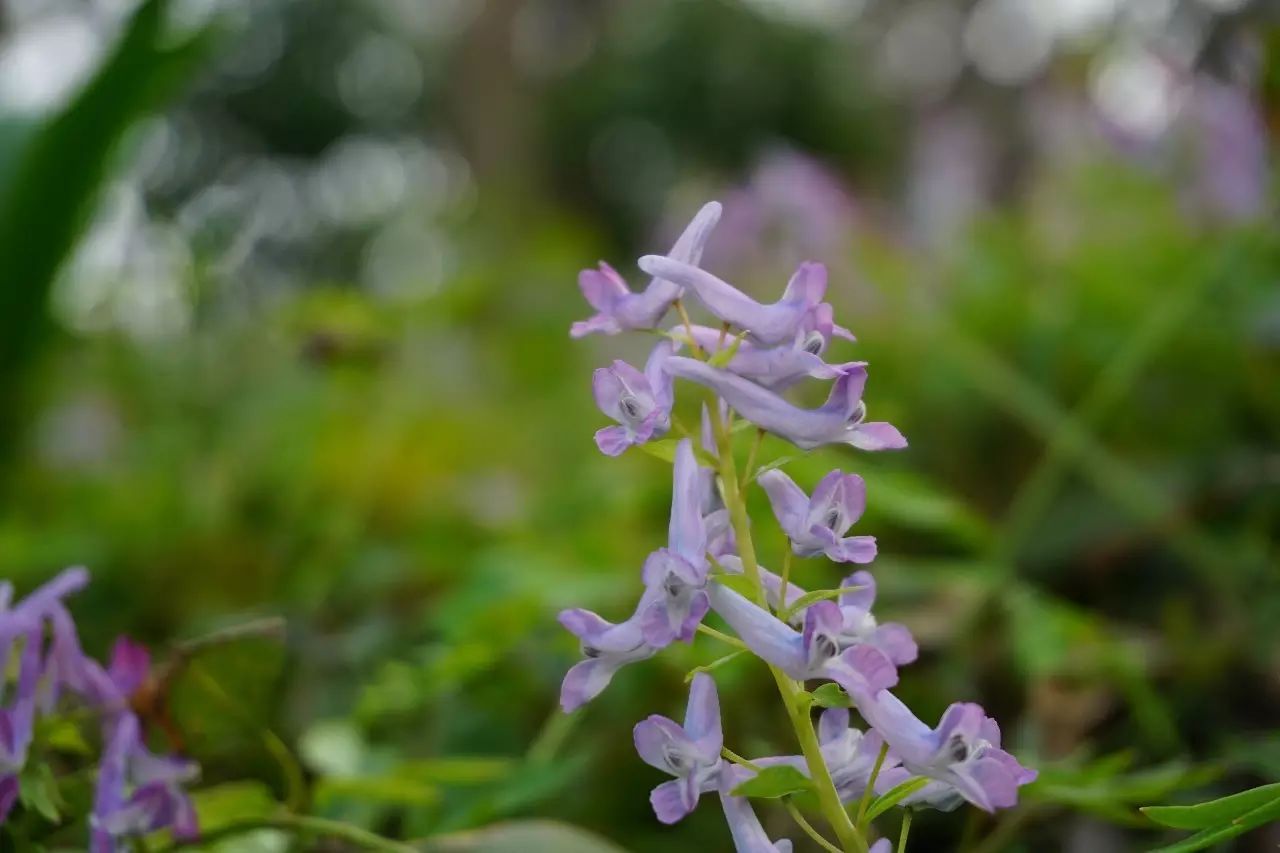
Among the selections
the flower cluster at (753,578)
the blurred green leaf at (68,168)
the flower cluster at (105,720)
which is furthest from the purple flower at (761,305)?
the blurred green leaf at (68,168)

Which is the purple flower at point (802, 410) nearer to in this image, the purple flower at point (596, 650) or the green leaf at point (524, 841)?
the purple flower at point (596, 650)

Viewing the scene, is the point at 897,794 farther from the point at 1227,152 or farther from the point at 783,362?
the point at 1227,152

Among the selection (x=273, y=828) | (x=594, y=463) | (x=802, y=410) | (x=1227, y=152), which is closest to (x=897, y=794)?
(x=802, y=410)

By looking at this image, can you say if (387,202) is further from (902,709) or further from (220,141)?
(220,141)

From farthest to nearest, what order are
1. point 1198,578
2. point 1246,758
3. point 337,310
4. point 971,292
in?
point 971,292 → point 337,310 → point 1198,578 → point 1246,758

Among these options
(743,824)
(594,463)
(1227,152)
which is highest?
(1227,152)

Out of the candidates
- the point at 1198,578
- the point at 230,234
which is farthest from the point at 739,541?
the point at 230,234

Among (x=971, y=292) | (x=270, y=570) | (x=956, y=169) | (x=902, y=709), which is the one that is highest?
(x=956, y=169)
